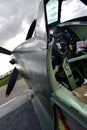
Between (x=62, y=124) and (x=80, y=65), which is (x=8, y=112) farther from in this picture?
(x=62, y=124)

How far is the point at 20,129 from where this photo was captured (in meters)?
5.53

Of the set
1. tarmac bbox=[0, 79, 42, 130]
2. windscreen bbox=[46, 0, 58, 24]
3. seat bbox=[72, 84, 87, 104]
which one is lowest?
tarmac bbox=[0, 79, 42, 130]

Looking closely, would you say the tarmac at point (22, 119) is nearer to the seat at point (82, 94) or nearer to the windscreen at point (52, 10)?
the windscreen at point (52, 10)

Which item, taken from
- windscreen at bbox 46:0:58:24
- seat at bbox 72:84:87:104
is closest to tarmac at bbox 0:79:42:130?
windscreen at bbox 46:0:58:24

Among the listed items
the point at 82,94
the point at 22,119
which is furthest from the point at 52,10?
the point at 22,119

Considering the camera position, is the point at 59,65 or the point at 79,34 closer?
the point at 59,65

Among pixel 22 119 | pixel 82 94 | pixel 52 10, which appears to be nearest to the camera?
pixel 82 94

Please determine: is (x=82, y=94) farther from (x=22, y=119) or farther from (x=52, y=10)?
(x=22, y=119)

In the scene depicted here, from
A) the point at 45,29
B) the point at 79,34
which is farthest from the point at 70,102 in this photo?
the point at 79,34

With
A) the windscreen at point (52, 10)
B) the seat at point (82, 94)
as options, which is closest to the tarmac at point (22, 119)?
the windscreen at point (52, 10)

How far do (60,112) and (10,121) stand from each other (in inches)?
154

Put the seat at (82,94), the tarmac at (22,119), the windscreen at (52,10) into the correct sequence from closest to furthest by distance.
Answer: the seat at (82,94) < the windscreen at (52,10) < the tarmac at (22,119)

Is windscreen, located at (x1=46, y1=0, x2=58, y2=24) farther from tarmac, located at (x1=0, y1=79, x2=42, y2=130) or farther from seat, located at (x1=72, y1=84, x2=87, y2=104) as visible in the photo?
tarmac, located at (x1=0, y1=79, x2=42, y2=130)

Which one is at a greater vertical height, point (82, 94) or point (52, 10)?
point (52, 10)
